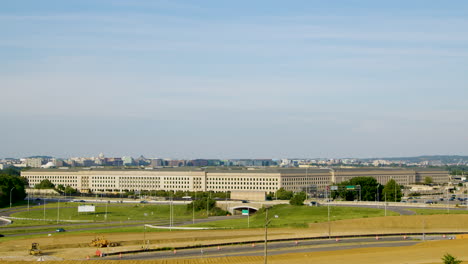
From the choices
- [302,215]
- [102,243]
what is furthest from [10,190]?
[102,243]

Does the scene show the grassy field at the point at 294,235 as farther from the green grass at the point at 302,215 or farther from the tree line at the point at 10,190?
the tree line at the point at 10,190

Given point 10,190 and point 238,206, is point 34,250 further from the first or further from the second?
point 10,190

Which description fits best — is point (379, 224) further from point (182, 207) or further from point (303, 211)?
point (182, 207)

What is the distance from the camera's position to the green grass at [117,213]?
14412 cm

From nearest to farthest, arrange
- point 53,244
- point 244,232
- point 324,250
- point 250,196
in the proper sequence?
point 324,250, point 53,244, point 244,232, point 250,196

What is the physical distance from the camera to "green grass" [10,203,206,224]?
473 feet

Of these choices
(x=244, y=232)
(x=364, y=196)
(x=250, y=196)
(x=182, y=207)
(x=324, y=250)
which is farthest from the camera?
(x=250, y=196)

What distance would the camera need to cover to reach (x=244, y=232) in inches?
3922

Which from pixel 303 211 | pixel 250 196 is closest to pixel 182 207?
pixel 250 196

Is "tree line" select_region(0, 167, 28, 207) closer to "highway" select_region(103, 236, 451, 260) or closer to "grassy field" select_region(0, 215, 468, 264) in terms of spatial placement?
"grassy field" select_region(0, 215, 468, 264)

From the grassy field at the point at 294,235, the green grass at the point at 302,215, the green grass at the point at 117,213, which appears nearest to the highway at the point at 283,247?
the grassy field at the point at 294,235

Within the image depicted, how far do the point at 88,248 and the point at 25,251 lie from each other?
7260 millimetres

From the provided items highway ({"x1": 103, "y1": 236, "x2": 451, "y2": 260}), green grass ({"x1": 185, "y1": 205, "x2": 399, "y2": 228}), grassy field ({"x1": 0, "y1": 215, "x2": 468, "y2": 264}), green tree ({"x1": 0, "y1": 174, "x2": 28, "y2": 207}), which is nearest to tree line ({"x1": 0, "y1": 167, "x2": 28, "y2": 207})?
green tree ({"x1": 0, "y1": 174, "x2": 28, "y2": 207})

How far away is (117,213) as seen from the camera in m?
154
